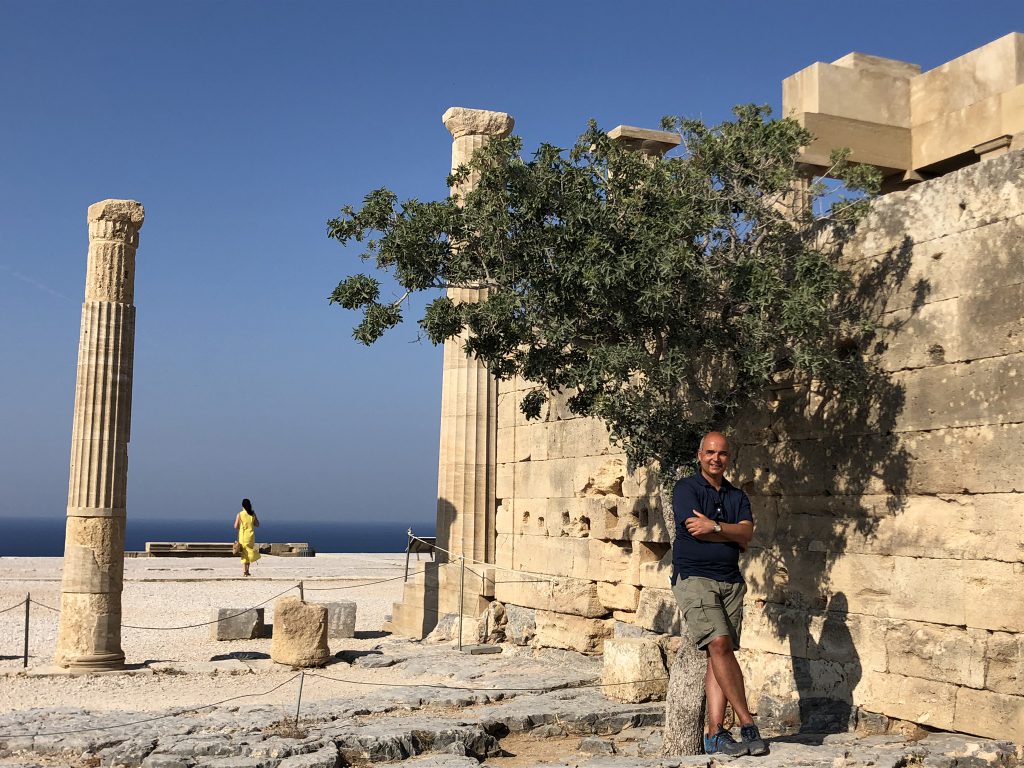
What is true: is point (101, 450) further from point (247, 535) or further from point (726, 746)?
point (247, 535)

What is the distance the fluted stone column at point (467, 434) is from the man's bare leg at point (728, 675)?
290 inches

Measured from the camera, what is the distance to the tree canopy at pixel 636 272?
7.96 m

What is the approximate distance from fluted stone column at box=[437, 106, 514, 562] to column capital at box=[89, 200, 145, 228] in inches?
160

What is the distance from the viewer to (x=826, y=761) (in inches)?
278

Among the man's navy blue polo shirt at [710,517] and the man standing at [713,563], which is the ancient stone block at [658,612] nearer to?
the man standing at [713,563]

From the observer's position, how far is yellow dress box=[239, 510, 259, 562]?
21.5 meters

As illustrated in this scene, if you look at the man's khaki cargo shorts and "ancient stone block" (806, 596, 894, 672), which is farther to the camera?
"ancient stone block" (806, 596, 894, 672)

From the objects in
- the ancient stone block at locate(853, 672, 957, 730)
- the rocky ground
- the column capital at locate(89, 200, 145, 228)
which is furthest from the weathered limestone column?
the ancient stone block at locate(853, 672, 957, 730)

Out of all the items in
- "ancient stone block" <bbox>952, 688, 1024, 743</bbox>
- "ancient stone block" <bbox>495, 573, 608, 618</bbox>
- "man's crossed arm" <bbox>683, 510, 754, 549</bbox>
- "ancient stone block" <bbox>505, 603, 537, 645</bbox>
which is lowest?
"ancient stone block" <bbox>505, 603, 537, 645</bbox>

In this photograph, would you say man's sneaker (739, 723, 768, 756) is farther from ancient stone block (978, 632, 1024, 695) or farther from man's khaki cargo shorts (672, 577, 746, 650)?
ancient stone block (978, 632, 1024, 695)

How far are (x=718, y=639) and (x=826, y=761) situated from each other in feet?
3.19

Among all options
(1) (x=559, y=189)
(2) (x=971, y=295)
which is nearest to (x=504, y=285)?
(1) (x=559, y=189)

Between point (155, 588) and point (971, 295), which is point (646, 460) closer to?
point (971, 295)

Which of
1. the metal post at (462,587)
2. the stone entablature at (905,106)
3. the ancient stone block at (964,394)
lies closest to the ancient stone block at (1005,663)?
the ancient stone block at (964,394)
